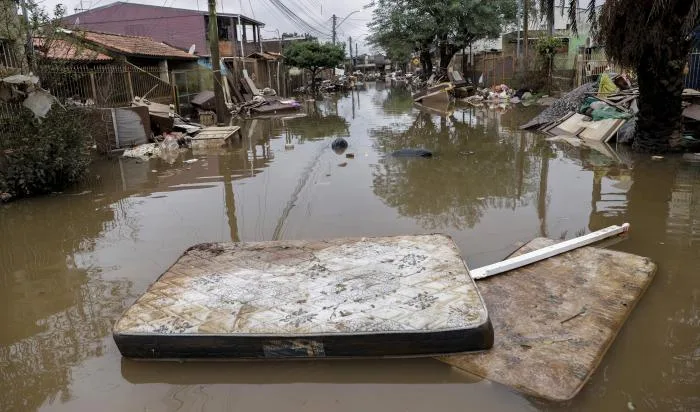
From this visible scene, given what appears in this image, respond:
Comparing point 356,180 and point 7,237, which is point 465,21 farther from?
point 7,237

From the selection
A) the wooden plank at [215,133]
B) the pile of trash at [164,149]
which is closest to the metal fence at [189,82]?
the wooden plank at [215,133]

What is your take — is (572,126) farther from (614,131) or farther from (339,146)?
(339,146)

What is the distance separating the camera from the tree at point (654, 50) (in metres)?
8.26

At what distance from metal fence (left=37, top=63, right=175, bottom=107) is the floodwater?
5.68 feet

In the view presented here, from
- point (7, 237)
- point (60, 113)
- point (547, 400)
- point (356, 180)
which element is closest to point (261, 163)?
point (356, 180)

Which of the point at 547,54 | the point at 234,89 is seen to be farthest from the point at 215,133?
the point at 547,54

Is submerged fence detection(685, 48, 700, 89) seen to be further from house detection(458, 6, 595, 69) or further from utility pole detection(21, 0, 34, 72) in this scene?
utility pole detection(21, 0, 34, 72)

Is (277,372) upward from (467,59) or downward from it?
downward

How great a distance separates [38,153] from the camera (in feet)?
24.3

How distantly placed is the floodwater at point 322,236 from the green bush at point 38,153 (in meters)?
0.28

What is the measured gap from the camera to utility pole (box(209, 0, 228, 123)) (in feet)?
52.0

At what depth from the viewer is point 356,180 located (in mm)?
8234

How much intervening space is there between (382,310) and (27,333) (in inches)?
105

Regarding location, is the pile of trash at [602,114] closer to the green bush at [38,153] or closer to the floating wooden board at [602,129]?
the floating wooden board at [602,129]
